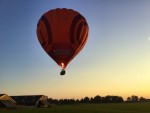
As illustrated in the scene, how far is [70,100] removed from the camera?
166 metres

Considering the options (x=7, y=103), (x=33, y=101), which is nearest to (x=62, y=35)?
(x=7, y=103)

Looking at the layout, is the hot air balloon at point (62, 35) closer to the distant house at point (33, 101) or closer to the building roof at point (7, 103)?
the building roof at point (7, 103)

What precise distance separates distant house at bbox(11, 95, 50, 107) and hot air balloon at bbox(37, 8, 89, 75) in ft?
225

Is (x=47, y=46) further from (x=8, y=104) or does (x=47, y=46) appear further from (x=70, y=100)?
(x=70, y=100)

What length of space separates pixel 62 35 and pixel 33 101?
240 feet

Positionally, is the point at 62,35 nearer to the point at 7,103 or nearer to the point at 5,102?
the point at 7,103

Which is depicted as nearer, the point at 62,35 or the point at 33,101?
the point at 62,35

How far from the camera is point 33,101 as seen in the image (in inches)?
4031

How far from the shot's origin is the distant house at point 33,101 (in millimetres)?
101162

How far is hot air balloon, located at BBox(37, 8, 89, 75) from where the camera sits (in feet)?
104

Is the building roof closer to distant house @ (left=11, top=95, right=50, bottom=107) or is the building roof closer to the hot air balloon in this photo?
distant house @ (left=11, top=95, right=50, bottom=107)

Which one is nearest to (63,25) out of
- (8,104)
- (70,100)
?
(8,104)

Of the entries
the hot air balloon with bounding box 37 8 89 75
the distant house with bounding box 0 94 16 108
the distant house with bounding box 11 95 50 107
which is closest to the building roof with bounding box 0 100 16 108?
the distant house with bounding box 0 94 16 108

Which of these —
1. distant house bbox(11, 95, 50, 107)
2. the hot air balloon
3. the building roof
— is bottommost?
the hot air balloon
